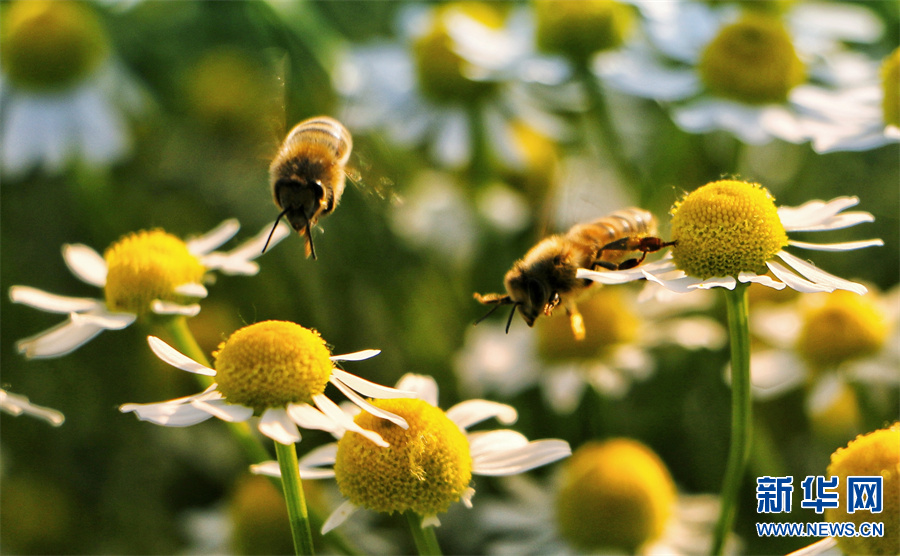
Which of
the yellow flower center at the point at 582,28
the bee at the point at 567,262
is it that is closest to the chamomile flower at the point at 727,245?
the bee at the point at 567,262

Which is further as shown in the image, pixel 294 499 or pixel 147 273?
pixel 147 273

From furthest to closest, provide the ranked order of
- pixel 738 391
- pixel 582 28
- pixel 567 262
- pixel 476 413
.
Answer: pixel 582 28 → pixel 567 262 → pixel 476 413 → pixel 738 391

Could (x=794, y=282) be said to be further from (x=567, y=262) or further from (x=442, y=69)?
(x=442, y=69)

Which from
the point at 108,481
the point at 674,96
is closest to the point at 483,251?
the point at 674,96

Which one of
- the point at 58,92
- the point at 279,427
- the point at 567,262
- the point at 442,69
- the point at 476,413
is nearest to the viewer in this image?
the point at 279,427

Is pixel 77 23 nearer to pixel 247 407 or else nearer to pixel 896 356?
pixel 247 407

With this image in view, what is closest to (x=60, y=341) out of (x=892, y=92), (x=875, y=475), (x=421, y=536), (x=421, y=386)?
(x=421, y=386)

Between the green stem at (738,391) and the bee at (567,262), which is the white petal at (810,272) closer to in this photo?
the green stem at (738,391)
